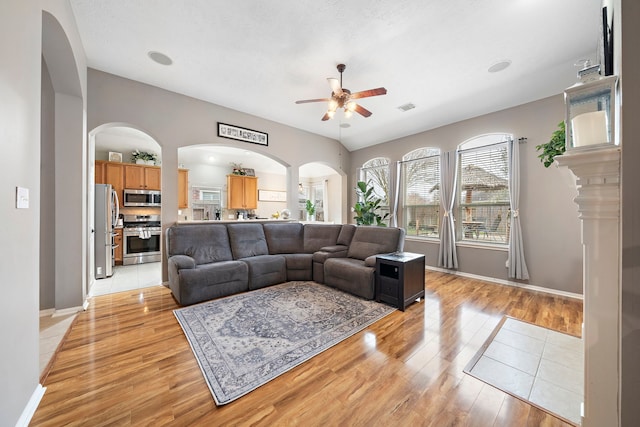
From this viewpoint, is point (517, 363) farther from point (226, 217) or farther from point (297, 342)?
point (226, 217)

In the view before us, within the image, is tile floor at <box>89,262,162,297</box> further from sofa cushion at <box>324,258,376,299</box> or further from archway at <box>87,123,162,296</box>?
sofa cushion at <box>324,258,376,299</box>

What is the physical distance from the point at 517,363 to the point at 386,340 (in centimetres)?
103

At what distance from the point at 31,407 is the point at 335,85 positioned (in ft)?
11.7

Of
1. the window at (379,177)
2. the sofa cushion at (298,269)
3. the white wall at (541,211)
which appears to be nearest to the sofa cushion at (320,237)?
the sofa cushion at (298,269)

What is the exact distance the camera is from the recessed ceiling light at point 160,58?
116 inches

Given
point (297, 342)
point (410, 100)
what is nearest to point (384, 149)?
point (410, 100)

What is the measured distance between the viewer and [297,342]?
2195 millimetres

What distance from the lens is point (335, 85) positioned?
9.38 ft

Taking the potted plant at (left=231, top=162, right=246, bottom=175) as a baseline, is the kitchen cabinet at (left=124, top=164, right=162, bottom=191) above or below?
below

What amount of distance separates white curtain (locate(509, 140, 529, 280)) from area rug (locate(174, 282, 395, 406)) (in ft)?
8.09

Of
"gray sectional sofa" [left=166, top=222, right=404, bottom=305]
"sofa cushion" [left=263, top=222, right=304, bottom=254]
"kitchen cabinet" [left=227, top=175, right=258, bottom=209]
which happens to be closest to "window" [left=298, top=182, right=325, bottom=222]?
"kitchen cabinet" [left=227, top=175, right=258, bottom=209]

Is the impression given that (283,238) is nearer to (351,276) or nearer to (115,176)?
(351,276)

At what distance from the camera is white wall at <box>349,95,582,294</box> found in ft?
11.4

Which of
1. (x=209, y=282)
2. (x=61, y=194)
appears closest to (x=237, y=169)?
(x=61, y=194)
